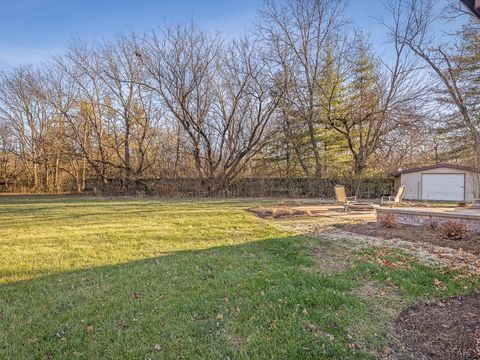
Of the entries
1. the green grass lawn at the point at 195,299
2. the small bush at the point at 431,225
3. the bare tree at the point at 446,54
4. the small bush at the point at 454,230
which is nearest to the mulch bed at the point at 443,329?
the green grass lawn at the point at 195,299

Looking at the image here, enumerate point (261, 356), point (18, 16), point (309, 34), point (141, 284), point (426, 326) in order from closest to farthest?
point (261, 356) → point (426, 326) → point (141, 284) → point (18, 16) → point (309, 34)

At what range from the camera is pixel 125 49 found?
59.8ft

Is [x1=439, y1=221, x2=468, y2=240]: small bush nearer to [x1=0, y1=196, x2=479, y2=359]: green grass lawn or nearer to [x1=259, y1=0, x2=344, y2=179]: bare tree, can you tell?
[x1=0, y1=196, x2=479, y2=359]: green grass lawn

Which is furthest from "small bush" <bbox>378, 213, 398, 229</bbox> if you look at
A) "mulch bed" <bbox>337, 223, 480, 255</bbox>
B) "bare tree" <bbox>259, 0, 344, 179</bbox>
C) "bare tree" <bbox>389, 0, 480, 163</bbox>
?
"bare tree" <bbox>259, 0, 344, 179</bbox>

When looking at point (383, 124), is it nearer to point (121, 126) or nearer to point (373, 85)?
point (373, 85)

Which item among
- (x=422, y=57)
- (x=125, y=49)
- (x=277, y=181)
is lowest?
(x=277, y=181)

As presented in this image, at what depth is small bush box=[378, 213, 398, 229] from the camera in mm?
6423

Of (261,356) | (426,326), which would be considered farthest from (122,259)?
(426,326)

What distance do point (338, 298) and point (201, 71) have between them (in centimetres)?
1706

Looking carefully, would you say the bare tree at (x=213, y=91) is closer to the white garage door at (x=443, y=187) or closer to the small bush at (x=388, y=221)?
the white garage door at (x=443, y=187)

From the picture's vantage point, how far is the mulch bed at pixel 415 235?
482 centimetres

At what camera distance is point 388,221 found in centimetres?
650

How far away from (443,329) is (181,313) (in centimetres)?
215

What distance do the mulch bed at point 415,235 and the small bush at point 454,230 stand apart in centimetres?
7
